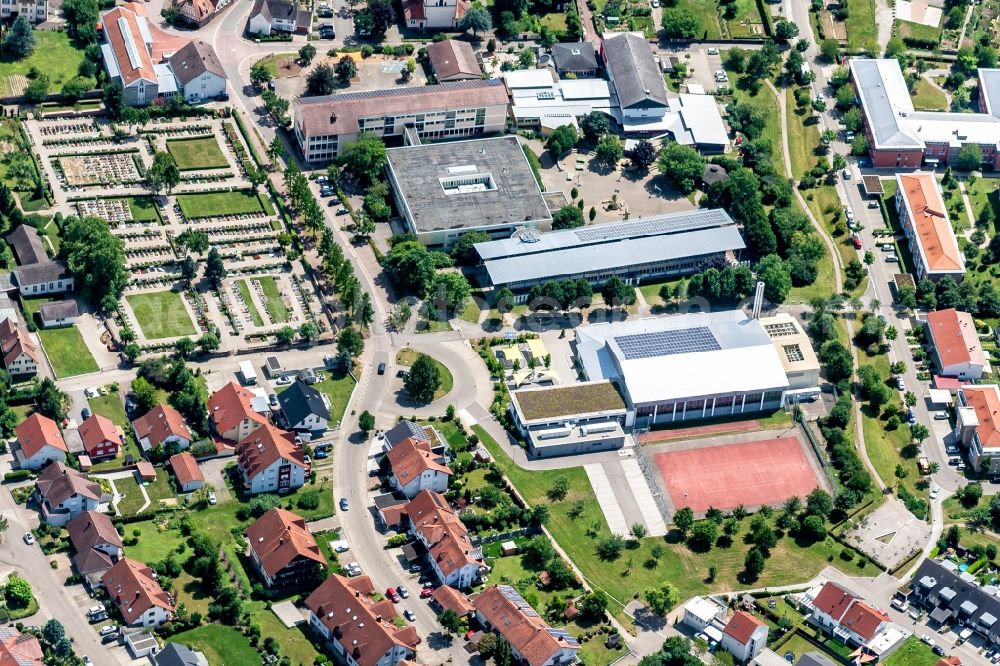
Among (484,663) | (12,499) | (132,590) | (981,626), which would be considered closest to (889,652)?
(981,626)

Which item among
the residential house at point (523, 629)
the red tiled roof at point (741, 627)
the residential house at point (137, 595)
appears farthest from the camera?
the red tiled roof at point (741, 627)

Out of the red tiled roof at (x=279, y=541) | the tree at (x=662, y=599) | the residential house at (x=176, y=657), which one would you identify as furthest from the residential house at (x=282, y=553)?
the tree at (x=662, y=599)

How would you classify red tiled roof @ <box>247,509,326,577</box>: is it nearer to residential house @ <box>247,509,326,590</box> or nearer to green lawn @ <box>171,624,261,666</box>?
residential house @ <box>247,509,326,590</box>

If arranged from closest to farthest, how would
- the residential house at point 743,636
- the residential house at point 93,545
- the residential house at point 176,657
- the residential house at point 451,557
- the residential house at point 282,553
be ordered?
the residential house at point 176,657, the residential house at point 93,545, the residential house at point 743,636, the residential house at point 282,553, the residential house at point 451,557

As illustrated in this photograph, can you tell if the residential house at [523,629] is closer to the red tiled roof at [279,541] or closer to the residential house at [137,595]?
the red tiled roof at [279,541]

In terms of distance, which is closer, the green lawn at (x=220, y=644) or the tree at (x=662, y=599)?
the green lawn at (x=220, y=644)

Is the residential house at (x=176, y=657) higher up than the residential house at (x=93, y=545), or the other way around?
the residential house at (x=93, y=545)

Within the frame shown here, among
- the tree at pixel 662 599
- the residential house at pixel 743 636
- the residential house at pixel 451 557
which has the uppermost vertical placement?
the residential house at pixel 451 557
